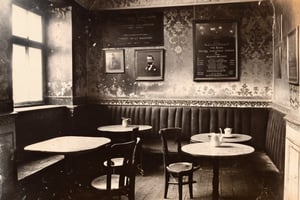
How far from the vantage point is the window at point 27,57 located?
5.20 meters

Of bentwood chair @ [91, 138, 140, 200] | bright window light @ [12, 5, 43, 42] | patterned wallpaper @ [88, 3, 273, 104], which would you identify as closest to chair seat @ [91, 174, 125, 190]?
bentwood chair @ [91, 138, 140, 200]

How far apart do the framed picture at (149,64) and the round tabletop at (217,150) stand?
2926 mm

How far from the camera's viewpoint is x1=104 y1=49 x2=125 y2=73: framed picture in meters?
6.90

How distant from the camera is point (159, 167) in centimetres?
614

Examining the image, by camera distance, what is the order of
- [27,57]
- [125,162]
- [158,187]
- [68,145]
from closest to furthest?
[125,162]
[68,145]
[158,187]
[27,57]

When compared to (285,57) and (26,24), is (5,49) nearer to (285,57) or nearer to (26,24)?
(26,24)

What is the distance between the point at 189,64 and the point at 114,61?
1543 mm

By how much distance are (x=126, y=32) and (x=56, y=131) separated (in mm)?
2468

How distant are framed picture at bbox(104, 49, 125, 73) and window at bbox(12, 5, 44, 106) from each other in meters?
1.38

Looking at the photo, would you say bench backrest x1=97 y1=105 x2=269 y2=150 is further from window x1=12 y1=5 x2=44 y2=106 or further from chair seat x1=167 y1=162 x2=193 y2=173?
chair seat x1=167 y1=162 x2=193 y2=173

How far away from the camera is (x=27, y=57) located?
5.59 meters

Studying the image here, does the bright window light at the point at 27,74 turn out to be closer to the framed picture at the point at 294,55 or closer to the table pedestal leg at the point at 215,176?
the table pedestal leg at the point at 215,176

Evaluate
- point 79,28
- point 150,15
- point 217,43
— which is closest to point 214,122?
point 217,43

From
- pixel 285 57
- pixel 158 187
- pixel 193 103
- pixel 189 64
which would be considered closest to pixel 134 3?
pixel 189 64
